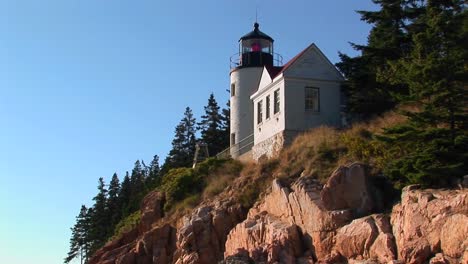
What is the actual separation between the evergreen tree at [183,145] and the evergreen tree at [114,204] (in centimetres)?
554

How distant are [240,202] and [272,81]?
7947 mm

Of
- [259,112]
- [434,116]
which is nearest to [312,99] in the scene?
[259,112]

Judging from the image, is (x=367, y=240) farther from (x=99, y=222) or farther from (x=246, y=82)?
(x=99, y=222)

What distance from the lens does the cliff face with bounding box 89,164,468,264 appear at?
2141 cm

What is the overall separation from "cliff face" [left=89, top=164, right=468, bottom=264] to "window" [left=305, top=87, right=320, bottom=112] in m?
6.86

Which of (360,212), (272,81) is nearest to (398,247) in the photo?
(360,212)

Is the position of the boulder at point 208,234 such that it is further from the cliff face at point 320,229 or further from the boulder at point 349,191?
the boulder at point 349,191

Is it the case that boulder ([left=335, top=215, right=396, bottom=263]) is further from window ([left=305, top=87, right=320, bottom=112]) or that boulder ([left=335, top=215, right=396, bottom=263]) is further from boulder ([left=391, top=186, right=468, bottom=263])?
window ([left=305, top=87, right=320, bottom=112])

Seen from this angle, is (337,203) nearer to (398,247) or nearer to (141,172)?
(398,247)

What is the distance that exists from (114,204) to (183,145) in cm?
792

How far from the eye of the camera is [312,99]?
3591cm

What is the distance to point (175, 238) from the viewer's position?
1356 inches

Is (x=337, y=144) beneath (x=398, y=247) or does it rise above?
above

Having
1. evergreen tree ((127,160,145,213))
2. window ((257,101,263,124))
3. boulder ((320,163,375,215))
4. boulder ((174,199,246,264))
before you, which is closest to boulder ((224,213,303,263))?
boulder ((174,199,246,264))
